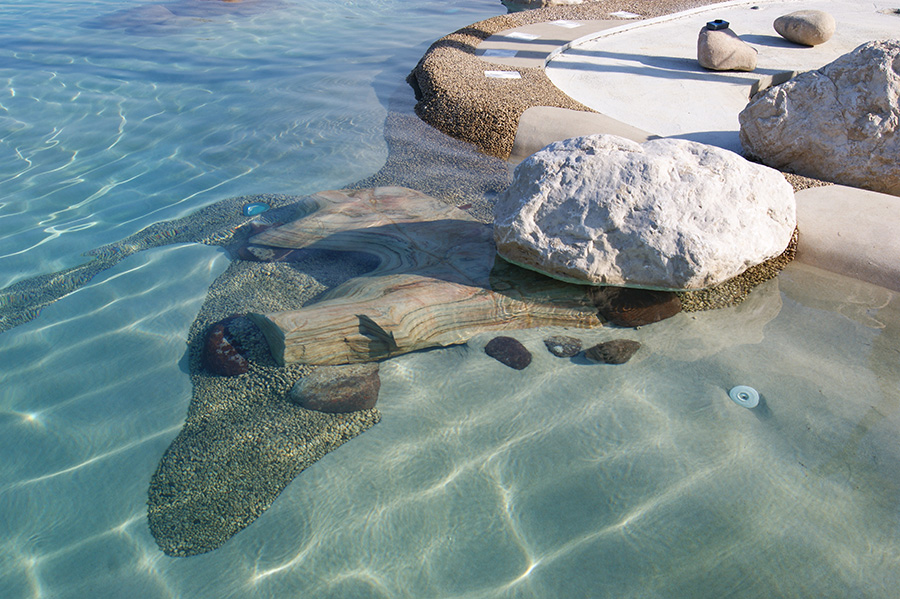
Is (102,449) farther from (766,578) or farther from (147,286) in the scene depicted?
(766,578)

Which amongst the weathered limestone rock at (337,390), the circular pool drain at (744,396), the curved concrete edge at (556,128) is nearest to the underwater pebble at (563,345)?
the circular pool drain at (744,396)

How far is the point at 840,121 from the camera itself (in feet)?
16.3

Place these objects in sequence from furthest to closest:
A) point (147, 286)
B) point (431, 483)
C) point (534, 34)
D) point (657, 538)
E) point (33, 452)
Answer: point (534, 34), point (147, 286), point (33, 452), point (431, 483), point (657, 538)

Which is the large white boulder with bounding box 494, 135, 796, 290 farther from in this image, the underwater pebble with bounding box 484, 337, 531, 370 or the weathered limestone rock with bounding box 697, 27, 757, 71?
the weathered limestone rock with bounding box 697, 27, 757, 71

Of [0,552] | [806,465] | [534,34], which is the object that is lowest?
[0,552]

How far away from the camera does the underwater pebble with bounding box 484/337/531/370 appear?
3.58 metres

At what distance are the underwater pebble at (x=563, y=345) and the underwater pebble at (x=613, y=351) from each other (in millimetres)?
80

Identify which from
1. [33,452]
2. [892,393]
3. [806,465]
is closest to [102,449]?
[33,452]

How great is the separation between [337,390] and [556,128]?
158 inches

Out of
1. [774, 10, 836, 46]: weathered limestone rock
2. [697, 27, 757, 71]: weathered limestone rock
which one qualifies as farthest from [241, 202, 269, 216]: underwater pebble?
[774, 10, 836, 46]: weathered limestone rock

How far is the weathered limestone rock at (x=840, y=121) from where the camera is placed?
15.8 feet

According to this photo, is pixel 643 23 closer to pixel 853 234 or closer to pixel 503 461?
pixel 853 234

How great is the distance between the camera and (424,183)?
5.73 metres

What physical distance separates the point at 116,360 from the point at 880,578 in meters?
4.27
